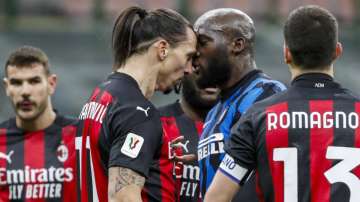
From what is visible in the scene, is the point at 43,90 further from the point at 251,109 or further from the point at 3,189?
the point at 251,109

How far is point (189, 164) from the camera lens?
17.2ft

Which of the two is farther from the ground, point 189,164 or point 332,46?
point 332,46

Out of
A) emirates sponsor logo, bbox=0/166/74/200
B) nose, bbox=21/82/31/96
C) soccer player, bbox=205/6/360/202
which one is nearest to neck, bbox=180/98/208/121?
emirates sponsor logo, bbox=0/166/74/200

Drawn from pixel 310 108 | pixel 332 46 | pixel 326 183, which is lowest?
pixel 326 183

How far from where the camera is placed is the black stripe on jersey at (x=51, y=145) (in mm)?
6508

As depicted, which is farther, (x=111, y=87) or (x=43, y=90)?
(x=43, y=90)

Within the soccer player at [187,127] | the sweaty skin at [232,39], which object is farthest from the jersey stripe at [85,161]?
the sweaty skin at [232,39]

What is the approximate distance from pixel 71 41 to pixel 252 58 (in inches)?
410

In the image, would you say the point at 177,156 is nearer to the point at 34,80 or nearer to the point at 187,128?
the point at 187,128

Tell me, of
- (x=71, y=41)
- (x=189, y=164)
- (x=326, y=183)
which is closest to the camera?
(x=326, y=183)

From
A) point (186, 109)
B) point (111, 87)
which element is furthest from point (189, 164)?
point (111, 87)

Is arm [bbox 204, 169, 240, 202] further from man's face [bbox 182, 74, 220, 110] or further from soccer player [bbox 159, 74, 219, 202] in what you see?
man's face [bbox 182, 74, 220, 110]

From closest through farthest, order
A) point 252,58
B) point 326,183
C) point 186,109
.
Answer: point 326,183, point 252,58, point 186,109

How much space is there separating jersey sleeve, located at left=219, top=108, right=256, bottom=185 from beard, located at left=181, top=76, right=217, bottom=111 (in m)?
1.76
